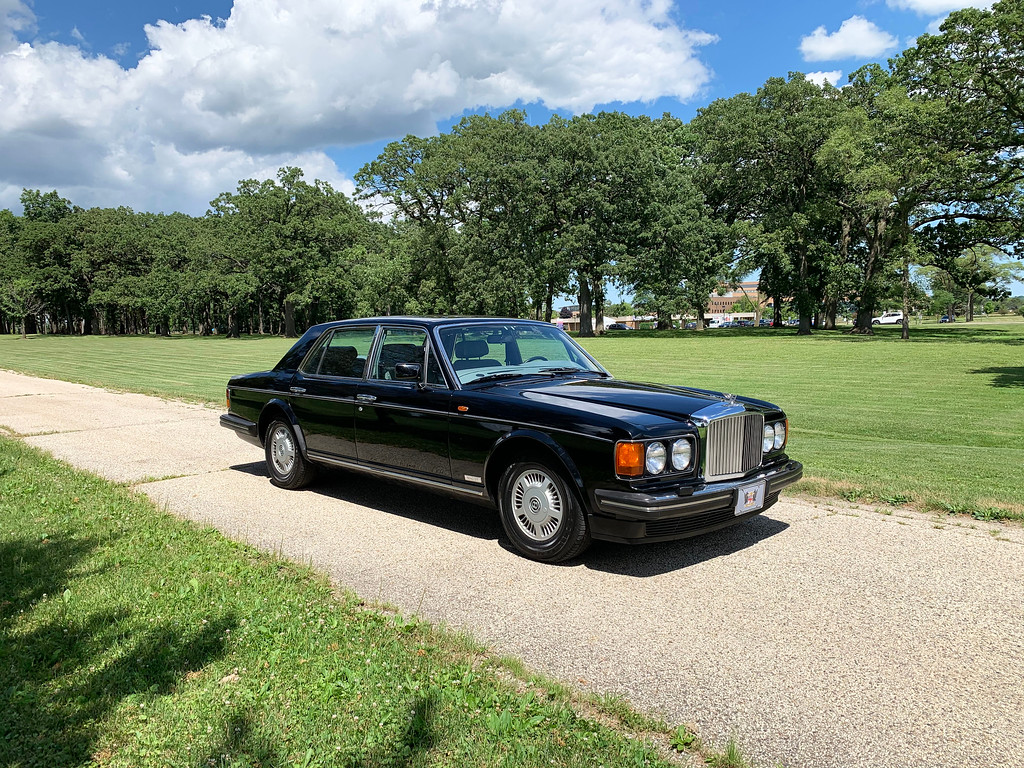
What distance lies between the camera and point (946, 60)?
2955 centimetres

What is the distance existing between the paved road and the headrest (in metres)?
1.40

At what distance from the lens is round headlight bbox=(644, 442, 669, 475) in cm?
441

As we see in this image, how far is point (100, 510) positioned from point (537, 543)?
12.3 ft

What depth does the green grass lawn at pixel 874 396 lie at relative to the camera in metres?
6.95

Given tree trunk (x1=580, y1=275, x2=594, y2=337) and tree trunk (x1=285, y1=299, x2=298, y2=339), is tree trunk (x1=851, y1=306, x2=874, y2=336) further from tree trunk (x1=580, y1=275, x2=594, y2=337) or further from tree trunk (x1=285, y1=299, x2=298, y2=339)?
tree trunk (x1=285, y1=299, x2=298, y2=339)

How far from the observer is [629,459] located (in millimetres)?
4367

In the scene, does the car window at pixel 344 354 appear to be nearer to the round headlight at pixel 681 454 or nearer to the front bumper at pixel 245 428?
the front bumper at pixel 245 428

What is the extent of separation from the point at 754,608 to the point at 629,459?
109cm

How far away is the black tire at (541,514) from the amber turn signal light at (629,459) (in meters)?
0.44

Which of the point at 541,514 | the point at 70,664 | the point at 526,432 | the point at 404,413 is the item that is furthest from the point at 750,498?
the point at 70,664

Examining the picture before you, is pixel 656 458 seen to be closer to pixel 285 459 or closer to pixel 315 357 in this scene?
pixel 315 357

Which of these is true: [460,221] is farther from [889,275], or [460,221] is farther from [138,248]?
[138,248]

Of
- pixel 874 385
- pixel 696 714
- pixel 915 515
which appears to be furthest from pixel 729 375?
pixel 696 714

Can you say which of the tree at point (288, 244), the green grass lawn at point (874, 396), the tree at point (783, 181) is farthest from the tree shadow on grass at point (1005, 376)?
the tree at point (288, 244)
